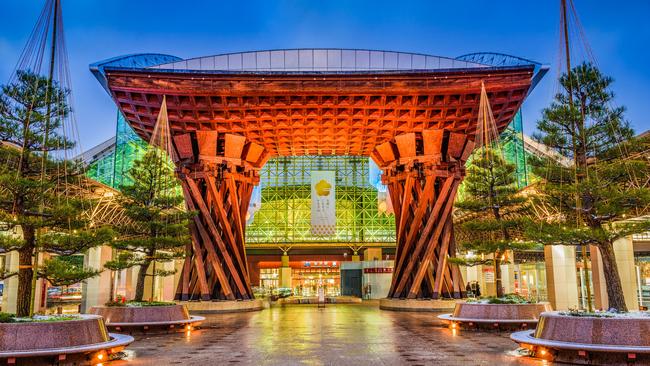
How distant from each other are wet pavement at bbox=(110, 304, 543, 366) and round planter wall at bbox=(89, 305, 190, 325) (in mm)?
668

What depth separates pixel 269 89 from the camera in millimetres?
19734

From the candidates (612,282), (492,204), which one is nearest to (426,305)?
(492,204)

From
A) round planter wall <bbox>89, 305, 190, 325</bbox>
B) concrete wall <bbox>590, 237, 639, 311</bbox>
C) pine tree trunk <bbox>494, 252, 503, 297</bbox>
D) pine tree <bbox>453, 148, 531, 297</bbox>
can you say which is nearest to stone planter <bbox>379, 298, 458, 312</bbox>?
pine tree <bbox>453, 148, 531, 297</bbox>

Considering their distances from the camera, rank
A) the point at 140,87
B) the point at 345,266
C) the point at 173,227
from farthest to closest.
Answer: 1. the point at 345,266
2. the point at 140,87
3. the point at 173,227

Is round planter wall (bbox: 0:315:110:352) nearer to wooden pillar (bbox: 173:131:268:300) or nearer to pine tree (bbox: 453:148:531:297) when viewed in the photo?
pine tree (bbox: 453:148:531:297)

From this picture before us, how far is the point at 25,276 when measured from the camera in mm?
9000

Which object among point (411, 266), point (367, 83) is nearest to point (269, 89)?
point (367, 83)

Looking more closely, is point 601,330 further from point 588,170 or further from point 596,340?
point 588,170

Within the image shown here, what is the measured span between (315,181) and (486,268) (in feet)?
36.9

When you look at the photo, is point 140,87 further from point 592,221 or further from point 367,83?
point 592,221

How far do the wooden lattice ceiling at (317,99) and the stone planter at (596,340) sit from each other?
1276 cm

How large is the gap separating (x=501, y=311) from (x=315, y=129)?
41.1ft

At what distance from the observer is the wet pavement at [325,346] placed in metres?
8.38

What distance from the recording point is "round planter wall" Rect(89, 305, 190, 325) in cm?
1297
